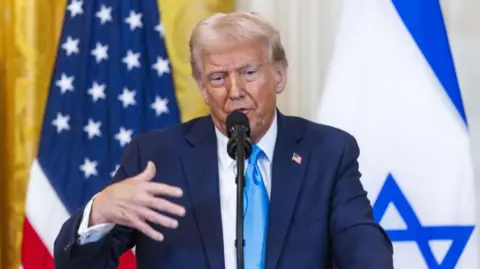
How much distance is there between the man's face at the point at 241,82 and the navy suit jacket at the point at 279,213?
109 millimetres

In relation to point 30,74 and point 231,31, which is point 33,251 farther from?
point 231,31

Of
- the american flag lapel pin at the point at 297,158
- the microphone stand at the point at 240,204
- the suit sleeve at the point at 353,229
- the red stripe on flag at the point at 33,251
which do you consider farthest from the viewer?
the red stripe on flag at the point at 33,251

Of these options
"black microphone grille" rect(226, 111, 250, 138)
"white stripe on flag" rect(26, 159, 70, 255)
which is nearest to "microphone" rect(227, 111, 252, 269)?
"black microphone grille" rect(226, 111, 250, 138)

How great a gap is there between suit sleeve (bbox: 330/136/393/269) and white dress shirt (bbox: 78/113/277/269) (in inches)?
6.7

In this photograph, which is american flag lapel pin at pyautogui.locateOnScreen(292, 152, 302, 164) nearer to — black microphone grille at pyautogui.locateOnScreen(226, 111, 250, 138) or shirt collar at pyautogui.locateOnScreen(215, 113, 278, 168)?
shirt collar at pyautogui.locateOnScreen(215, 113, 278, 168)

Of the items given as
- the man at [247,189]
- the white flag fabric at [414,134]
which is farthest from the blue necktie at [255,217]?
the white flag fabric at [414,134]

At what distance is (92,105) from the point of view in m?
2.76

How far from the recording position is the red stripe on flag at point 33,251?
2.73 m

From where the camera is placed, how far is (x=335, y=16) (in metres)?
2.96

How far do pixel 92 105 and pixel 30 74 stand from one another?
25cm

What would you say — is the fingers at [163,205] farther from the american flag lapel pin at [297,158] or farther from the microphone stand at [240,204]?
the american flag lapel pin at [297,158]

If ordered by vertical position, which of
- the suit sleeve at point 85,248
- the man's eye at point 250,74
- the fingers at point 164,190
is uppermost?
the man's eye at point 250,74

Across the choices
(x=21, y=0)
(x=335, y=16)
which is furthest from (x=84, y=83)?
(x=335, y=16)

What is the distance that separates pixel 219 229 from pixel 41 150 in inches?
49.3
